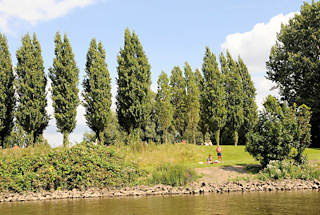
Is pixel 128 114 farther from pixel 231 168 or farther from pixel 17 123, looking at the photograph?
pixel 231 168

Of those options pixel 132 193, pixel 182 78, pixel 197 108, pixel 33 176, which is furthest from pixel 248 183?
pixel 182 78

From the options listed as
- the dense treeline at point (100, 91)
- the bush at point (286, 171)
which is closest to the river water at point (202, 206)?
the bush at point (286, 171)

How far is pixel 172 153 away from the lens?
24.3 metres

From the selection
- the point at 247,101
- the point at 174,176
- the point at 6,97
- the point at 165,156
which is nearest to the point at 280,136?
the point at 174,176

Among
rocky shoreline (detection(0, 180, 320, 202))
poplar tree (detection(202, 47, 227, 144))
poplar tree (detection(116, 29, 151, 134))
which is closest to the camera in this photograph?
rocky shoreline (detection(0, 180, 320, 202))

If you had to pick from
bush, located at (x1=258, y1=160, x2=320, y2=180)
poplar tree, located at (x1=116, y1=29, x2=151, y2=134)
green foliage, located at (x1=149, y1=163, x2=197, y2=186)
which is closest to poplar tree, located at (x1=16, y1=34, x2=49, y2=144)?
poplar tree, located at (x1=116, y1=29, x2=151, y2=134)

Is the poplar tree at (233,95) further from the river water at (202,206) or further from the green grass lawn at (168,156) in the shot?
the river water at (202,206)

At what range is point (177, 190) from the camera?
16.5 meters

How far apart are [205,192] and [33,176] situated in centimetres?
951

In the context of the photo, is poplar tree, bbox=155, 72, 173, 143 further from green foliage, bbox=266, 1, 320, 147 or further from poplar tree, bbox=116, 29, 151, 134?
green foliage, bbox=266, 1, 320, 147

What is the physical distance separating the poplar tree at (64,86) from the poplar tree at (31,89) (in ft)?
4.56

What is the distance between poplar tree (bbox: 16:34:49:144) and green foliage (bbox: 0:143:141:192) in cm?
1863

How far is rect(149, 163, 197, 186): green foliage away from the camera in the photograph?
1773 cm

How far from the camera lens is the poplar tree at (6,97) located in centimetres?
3709
